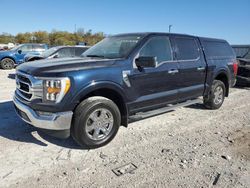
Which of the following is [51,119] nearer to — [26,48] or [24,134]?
[24,134]

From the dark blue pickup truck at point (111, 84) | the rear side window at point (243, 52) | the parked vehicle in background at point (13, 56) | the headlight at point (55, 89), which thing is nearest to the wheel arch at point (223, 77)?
the dark blue pickup truck at point (111, 84)

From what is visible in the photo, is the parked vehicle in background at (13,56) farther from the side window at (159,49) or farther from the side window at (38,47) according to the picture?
the side window at (159,49)

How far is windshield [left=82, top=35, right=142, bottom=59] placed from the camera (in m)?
4.58

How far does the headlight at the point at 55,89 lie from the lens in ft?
11.7

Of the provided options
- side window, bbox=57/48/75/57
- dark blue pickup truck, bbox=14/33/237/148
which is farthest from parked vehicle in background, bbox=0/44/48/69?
dark blue pickup truck, bbox=14/33/237/148

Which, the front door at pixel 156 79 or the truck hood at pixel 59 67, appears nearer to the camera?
the truck hood at pixel 59 67

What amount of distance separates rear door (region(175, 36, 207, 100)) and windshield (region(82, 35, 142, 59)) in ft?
3.60

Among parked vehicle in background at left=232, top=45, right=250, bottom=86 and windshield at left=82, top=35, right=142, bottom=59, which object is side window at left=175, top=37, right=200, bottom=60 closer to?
windshield at left=82, top=35, right=142, bottom=59

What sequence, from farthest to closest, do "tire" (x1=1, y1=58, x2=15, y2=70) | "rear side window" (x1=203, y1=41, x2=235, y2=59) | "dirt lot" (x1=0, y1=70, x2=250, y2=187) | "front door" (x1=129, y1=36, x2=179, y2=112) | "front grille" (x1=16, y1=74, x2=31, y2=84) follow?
"tire" (x1=1, y1=58, x2=15, y2=70) → "rear side window" (x1=203, y1=41, x2=235, y2=59) → "front door" (x1=129, y1=36, x2=179, y2=112) → "front grille" (x1=16, y1=74, x2=31, y2=84) → "dirt lot" (x1=0, y1=70, x2=250, y2=187)

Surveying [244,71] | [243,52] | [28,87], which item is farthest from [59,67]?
[243,52]

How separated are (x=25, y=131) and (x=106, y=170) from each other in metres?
2.08

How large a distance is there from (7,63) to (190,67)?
1317 centimetres

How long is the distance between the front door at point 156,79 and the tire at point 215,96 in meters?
1.55

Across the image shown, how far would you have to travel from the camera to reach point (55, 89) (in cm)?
358
